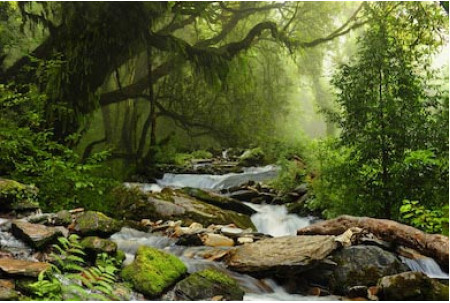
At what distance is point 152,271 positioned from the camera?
3.46m

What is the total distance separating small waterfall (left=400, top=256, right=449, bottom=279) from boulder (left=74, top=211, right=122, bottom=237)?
304 cm

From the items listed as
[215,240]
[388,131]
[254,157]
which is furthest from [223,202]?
[388,131]

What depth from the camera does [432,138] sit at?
4703mm

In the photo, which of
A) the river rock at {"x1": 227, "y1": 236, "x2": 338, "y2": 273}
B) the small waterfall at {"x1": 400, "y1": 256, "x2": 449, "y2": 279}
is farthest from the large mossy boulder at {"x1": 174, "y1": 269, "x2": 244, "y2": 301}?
the small waterfall at {"x1": 400, "y1": 256, "x2": 449, "y2": 279}

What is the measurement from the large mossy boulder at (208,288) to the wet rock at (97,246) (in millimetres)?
749

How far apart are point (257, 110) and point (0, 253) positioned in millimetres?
5121

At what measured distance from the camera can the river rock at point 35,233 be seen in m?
3.48

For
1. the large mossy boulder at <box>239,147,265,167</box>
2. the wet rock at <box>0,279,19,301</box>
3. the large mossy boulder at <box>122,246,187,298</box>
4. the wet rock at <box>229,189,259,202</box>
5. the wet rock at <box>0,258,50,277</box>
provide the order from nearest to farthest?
the wet rock at <box>0,279,19,301</box>
the wet rock at <box>0,258,50,277</box>
the large mossy boulder at <box>122,246,187,298</box>
the wet rock at <box>229,189,259,202</box>
the large mossy boulder at <box>239,147,265,167</box>

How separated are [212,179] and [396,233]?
12.9 feet

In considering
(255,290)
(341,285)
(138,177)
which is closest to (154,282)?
(255,290)

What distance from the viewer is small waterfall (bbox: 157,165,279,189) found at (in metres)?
7.20

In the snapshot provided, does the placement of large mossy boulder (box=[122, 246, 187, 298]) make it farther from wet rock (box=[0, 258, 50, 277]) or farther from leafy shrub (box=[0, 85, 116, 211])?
leafy shrub (box=[0, 85, 116, 211])

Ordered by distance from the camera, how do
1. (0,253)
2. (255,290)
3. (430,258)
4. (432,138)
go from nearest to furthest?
1. (0,253)
2. (255,290)
3. (430,258)
4. (432,138)

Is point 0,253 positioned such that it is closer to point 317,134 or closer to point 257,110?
point 317,134
